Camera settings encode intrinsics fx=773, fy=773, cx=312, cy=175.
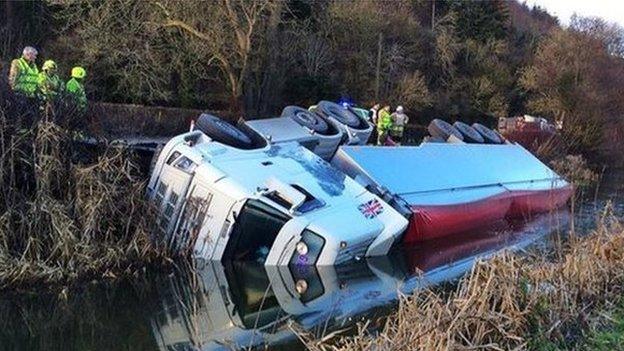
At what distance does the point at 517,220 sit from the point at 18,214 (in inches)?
389

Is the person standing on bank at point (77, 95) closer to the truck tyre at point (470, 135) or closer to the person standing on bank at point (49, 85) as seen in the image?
the person standing on bank at point (49, 85)

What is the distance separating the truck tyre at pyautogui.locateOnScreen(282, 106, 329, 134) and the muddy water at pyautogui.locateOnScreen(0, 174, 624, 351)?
2643 mm

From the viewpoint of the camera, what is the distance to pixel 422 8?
40.9 m

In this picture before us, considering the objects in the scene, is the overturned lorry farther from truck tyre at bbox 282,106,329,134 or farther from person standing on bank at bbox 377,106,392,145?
person standing on bank at bbox 377,106,392,145

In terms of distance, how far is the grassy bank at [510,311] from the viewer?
190 inches

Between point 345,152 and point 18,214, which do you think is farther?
point 345,152

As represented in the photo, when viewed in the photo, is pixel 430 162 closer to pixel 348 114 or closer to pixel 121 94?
pixel 348 114

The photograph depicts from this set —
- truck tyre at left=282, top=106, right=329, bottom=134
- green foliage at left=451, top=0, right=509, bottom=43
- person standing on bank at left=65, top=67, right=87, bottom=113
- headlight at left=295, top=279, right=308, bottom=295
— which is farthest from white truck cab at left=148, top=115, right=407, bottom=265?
green foliage at left=451, top=0, right=509, bottom=43

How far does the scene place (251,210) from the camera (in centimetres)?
883

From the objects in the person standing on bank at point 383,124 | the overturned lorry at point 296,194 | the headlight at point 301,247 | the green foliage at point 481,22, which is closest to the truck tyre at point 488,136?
the person standing on bank at point 383,124

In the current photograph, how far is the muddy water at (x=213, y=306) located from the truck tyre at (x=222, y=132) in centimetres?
172

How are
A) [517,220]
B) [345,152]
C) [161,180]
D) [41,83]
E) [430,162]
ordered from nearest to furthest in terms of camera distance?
[41,83]
[161,180]
[345,152]
[430,162]
[517,220]

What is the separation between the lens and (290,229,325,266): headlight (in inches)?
352

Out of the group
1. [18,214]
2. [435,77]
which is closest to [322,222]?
[18,214]
